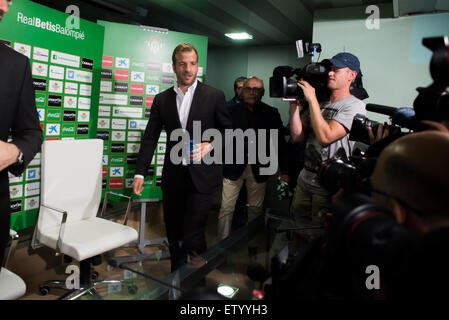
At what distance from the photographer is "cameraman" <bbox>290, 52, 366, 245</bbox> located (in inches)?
74.7

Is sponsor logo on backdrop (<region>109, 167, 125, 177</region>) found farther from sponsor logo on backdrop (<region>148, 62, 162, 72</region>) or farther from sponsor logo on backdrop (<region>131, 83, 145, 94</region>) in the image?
sponsor logo on backdrop (<region>148, 62, 162, 72</region>)

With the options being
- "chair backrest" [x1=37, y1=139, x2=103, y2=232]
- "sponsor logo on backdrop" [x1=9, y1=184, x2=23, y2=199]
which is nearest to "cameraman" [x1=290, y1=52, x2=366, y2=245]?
"chair backrest" [x1=37, y1=139, x2=103, y2=232]

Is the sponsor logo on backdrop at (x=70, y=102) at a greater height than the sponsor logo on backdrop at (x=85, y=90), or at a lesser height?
lesser

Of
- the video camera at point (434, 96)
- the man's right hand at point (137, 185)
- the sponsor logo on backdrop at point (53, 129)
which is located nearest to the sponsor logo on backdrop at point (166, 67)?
the sponsor logo on backdrop at point (53, 129)

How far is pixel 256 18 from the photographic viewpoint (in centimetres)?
429

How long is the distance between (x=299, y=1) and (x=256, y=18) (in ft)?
2.89

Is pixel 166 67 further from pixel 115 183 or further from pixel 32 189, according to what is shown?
pixel 32 189

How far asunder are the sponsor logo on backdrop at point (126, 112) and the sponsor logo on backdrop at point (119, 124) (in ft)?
0.18

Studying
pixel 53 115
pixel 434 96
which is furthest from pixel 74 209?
pixel 434 96

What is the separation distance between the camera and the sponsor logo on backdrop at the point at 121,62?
3.34 m

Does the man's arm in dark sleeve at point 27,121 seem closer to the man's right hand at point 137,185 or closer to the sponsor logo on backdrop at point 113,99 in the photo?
the man's right hand at point 137,185

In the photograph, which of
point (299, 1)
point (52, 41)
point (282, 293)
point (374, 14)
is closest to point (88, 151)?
point (52, 41)

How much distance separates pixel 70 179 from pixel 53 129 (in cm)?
66

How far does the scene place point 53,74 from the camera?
2736mm
